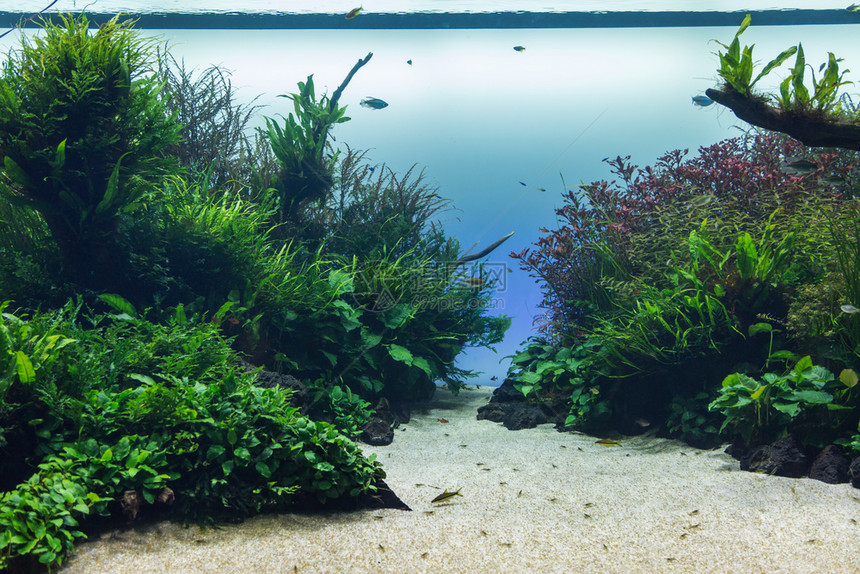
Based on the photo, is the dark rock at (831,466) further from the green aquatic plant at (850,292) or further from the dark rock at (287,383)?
the dark rock at (287,383)

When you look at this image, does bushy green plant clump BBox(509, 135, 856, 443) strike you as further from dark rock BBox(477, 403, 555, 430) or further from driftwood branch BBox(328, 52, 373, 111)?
driftwood branch BBox(328, 52, 373, 111)

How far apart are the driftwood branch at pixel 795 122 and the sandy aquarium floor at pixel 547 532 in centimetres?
230

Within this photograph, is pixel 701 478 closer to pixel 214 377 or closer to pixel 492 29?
pixel 214 377

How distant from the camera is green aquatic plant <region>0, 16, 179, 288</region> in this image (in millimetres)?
4137

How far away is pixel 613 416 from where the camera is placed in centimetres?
539

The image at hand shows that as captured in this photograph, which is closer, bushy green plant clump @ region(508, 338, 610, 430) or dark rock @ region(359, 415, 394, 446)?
dark rock @ region(359, 415, 394, 446)

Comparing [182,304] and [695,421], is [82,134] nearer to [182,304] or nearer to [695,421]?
[182,304]

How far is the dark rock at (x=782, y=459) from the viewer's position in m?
3.45

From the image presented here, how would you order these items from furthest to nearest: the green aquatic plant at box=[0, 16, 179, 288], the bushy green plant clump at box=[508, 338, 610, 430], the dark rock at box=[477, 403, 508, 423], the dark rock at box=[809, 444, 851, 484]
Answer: the dark rock at box=[477, 403, 508, 423]
the bushy green plant clump at box=[508, 338, 610, 430]
the green aquatic plant at box=[0, 16, 179, 288]
the dark rock at box=[809, 444, 851, 484]

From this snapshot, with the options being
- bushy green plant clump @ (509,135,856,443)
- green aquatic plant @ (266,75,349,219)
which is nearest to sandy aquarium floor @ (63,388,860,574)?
bushy green plant clump @ (509,135,856,443)

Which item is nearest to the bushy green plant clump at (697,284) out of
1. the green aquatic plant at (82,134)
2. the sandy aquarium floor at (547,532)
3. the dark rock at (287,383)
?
the sandy aquarium floor at (547,532)

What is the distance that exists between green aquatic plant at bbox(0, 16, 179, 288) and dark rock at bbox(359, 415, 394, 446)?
2.91 metres

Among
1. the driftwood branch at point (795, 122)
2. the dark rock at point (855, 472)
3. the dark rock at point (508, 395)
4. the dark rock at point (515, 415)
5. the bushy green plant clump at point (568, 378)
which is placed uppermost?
the driftwood branch at point (795, 122)

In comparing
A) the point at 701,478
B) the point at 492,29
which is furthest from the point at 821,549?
the point at 492,29
